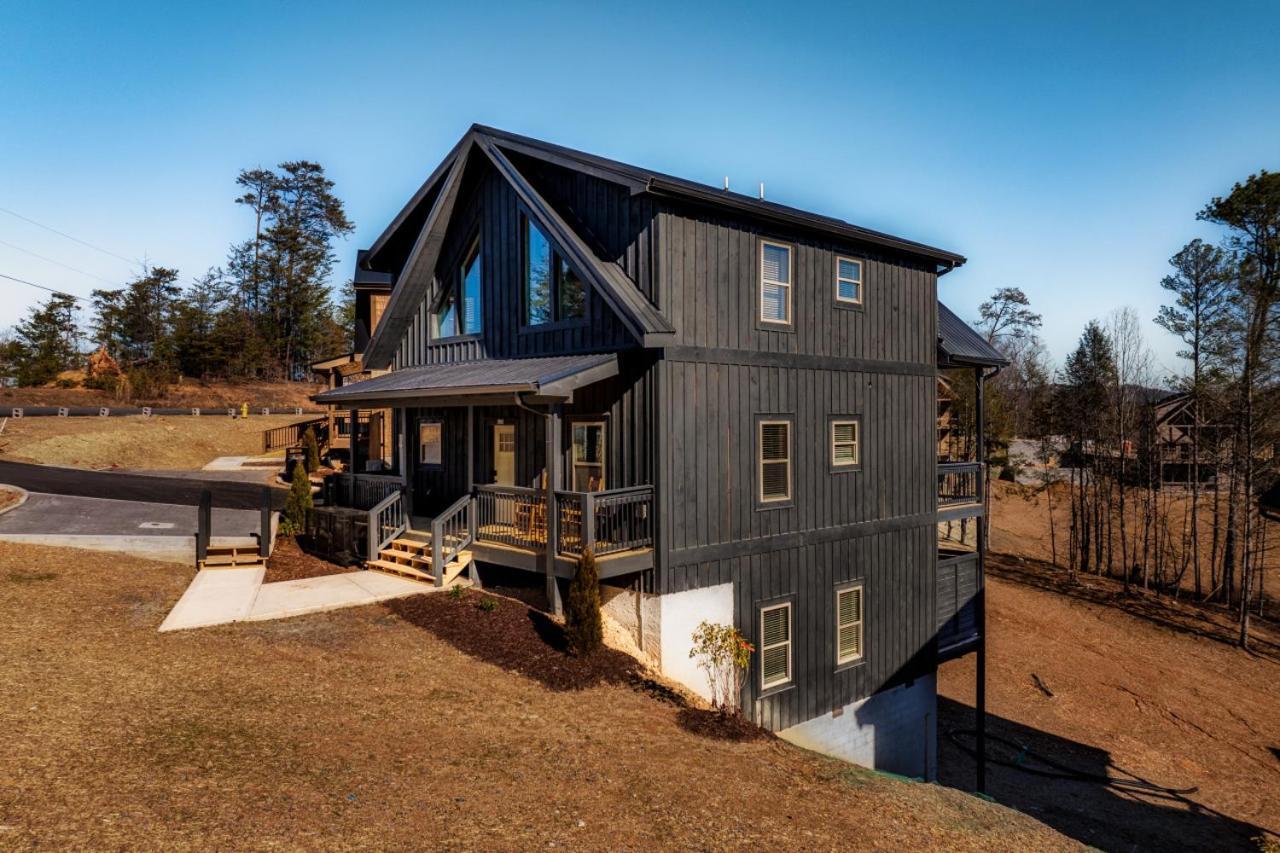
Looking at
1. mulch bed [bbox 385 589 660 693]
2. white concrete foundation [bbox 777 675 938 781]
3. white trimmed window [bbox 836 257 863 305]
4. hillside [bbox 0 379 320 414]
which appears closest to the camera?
mulch bed [bbox 385 589 660 693]

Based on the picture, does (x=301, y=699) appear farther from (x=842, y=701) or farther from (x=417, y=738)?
(x=842, y=701)

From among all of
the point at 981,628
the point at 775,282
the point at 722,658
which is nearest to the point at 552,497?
the point at 722,658

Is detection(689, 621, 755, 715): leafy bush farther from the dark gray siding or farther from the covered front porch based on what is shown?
the dark gray siding

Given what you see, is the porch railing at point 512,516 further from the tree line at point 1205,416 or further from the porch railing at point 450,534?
the tree line at point 1205,416

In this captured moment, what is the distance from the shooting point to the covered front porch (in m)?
11.1

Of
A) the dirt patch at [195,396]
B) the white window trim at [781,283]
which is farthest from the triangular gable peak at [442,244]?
the dirt patch at [195,396]

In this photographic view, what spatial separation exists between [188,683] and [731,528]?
775 centimetres

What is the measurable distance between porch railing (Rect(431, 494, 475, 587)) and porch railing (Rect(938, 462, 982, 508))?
10148mm

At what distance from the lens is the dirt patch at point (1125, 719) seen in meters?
14.2

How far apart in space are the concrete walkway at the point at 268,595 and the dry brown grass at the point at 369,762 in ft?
1.94

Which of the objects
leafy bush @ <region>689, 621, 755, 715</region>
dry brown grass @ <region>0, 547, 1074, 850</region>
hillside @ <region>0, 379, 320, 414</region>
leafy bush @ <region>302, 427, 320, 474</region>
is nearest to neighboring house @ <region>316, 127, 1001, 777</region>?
leafy bush @ <region>689, 621, 755, 715</region>

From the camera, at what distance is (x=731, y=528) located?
39.9 ft

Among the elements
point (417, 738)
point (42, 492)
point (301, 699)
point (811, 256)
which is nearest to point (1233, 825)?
point (811, 256)

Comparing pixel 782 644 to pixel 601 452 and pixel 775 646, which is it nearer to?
pixel 775 646
